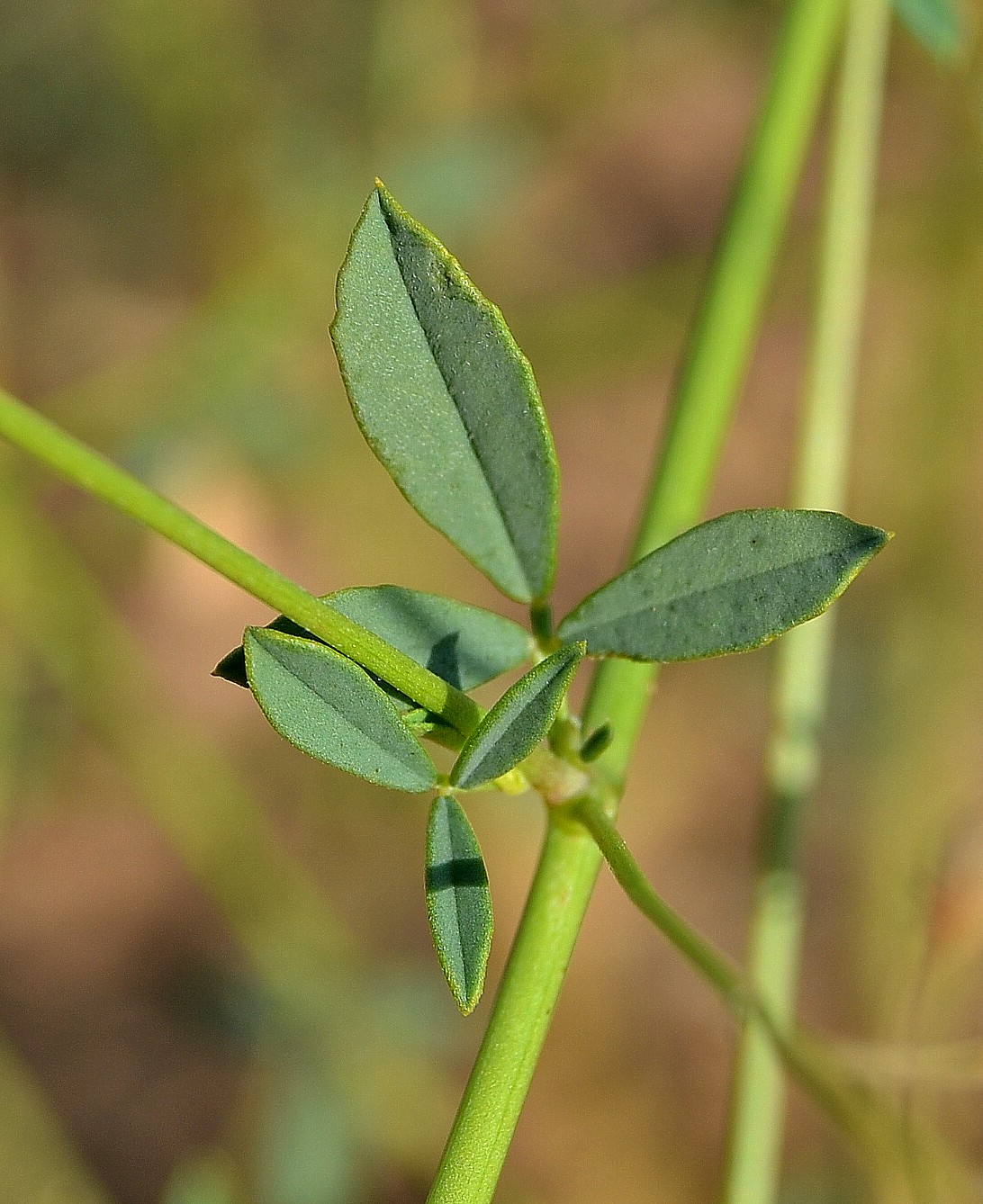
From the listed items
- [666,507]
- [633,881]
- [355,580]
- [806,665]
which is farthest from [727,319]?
[355,580]

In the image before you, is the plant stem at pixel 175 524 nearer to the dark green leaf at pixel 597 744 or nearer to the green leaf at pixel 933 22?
the dark green leaf at pixel 597 744

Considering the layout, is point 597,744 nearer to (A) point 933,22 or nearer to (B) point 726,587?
(B) point 726,587

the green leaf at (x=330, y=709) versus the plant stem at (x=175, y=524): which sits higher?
the plant stem at (x=175, y=524)

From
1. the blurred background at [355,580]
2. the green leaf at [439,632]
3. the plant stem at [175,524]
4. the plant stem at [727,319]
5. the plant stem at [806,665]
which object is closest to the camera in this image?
the plant stem at [175,524]

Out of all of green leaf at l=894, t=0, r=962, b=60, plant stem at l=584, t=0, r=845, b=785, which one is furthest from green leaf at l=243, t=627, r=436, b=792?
green leaf at l=894, t=0, r=962, b=60

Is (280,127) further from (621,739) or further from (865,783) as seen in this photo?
(621,739)

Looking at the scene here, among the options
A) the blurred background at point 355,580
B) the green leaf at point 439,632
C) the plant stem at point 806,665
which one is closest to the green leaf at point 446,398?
the green leaf at point 439,632
